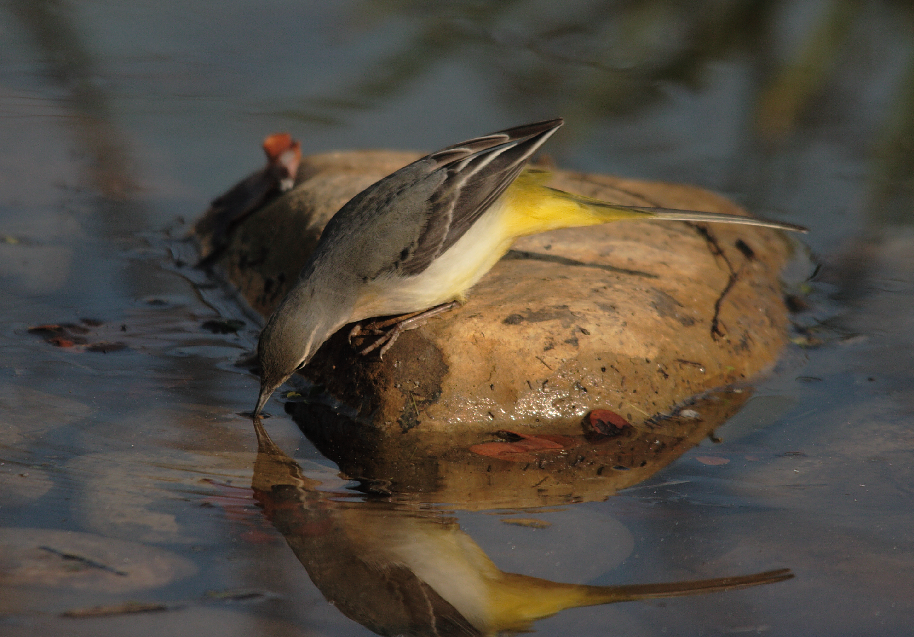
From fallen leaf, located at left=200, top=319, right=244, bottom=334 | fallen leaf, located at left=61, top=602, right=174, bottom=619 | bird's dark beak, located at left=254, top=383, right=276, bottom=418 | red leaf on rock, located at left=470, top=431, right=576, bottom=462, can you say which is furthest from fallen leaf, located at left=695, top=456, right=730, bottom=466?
fallen leaf, located at left=200, top=319, right=244, bottom=334

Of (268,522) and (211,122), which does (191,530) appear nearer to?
(268,522)

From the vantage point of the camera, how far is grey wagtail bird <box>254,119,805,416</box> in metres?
5.00

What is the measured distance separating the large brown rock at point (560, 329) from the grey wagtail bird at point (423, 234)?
0.26 meters

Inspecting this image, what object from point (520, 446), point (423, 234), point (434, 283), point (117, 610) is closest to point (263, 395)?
point (434, 283)

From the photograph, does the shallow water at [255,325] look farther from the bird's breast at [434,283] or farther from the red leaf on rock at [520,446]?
the bird's breast at [434,283]

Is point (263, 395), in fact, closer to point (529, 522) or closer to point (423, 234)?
point (423, 234)

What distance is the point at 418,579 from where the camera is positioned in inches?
143

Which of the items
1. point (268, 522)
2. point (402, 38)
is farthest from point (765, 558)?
point (402, 38)

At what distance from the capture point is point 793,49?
9125 millimetres

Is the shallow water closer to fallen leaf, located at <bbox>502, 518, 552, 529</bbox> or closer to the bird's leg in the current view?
fallen leaf, located at <bbox>502, 518, 552, 529</bbox>

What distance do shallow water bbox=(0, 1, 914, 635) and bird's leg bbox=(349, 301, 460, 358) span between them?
0.65 metres

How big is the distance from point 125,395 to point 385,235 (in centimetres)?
171

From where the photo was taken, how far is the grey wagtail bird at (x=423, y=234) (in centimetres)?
500

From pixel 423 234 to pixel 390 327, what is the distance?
A: 0.58m
